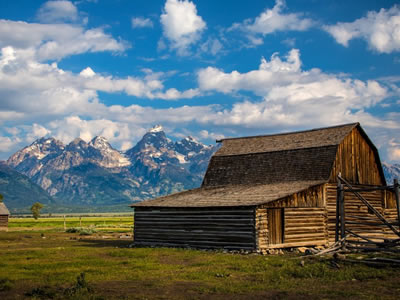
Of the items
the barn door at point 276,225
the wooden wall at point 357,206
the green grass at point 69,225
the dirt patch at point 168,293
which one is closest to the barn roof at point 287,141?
the wooden wall at point 357,206

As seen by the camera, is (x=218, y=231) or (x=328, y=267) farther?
(x=218, y=231)

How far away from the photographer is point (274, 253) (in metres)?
30.0

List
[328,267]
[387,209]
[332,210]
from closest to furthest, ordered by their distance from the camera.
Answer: [328,267], [332,210], [387,209]

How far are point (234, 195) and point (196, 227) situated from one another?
12.0ft

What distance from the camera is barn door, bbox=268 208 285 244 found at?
100 ft

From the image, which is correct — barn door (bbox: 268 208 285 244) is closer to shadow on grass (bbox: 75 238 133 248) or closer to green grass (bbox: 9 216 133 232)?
shadow on grass (bbox: 75 238 133 248)

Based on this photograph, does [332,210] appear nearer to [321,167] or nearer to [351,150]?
[321,167]

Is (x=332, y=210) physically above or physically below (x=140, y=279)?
above

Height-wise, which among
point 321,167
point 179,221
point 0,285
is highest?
point 321,167

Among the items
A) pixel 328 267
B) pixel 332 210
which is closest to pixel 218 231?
pixel 332 210

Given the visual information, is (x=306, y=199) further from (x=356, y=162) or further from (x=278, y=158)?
(x=356, y=162)

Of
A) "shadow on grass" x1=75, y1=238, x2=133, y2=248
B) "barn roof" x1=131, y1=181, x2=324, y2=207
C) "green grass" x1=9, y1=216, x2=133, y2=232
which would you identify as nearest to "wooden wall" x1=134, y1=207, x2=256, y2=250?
"barn roof" x1=131, y1=181, x2=324, y2=207

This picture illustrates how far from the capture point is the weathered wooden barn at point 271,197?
30.8m

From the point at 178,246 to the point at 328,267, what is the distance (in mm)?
15222
